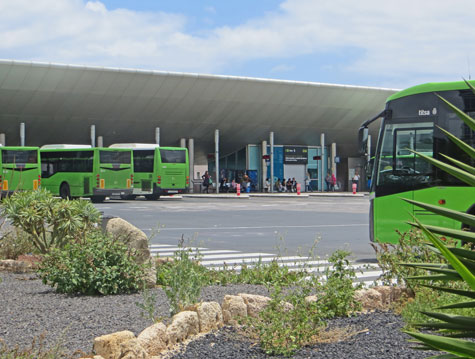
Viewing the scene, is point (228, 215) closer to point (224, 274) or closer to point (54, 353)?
point (224, 274)

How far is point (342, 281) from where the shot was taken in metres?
6.56

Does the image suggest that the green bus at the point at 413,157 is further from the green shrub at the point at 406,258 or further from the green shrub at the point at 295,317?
the green shrub at the point at 295,317

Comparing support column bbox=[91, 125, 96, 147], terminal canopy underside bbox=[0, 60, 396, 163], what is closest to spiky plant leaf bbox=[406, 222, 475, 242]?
terminal canopy underside bbox=[0, 60, 396, 163]

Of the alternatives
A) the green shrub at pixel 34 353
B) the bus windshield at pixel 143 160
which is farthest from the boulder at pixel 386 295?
the bus windshield at pixel 143 160

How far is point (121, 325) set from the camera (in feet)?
19.7

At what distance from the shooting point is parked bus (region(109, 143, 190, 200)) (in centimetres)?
4553

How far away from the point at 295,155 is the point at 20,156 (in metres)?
30.7

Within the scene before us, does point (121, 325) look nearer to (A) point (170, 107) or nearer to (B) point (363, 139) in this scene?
(B) point (363, 139)

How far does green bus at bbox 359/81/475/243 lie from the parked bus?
3221cm

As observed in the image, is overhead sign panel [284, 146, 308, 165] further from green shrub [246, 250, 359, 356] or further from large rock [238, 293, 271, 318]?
large rock [238, 293, 271, 318]

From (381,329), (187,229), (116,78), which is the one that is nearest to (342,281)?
(381,329)

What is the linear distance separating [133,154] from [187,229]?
24.9 m

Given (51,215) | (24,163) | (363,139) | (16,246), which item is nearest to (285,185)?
(24,163)

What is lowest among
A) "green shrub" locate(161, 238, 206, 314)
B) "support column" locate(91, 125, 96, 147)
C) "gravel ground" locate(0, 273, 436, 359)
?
"gravel ground" locate(0, 273, 436, 359)
